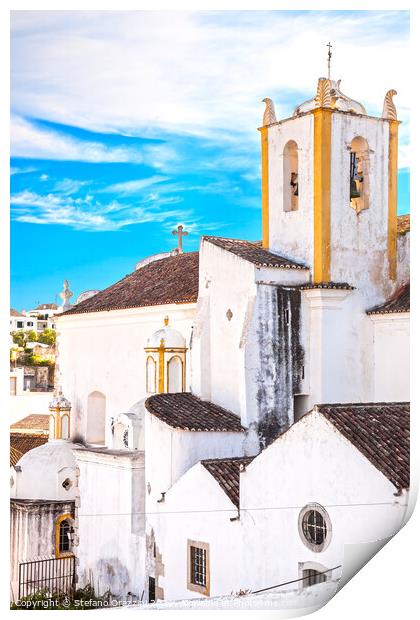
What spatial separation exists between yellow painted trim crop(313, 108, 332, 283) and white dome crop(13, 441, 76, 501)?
15.9 ft

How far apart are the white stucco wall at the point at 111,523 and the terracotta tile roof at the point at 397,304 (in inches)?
126

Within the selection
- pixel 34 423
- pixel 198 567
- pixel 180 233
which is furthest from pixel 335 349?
pixel 34 423

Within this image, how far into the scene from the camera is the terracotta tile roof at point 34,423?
50.3 feet

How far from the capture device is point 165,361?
12.9 meters

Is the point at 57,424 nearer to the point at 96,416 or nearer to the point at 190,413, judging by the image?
the point at 96,416

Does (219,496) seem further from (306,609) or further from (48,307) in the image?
(48,307)

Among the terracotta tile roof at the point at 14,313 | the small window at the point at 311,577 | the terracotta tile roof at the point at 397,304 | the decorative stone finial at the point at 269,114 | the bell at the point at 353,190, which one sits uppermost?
the decorative stone finial at the point at 269,114

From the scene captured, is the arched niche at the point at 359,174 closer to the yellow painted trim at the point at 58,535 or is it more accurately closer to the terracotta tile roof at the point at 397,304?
the terracotta tile roof at the point at 397,304

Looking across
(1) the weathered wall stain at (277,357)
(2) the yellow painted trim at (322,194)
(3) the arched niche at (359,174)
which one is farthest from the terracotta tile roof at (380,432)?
(3) the arched niche at (359,174)

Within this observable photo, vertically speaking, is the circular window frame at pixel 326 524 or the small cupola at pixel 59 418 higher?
the small cupola at pixel 59 418

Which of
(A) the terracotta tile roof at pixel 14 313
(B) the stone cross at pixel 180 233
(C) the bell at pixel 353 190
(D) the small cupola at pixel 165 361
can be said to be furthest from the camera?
(D) the small cupola at pixel 165 361

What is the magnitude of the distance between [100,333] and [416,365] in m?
5.56

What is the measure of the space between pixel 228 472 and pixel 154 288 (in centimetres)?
421
